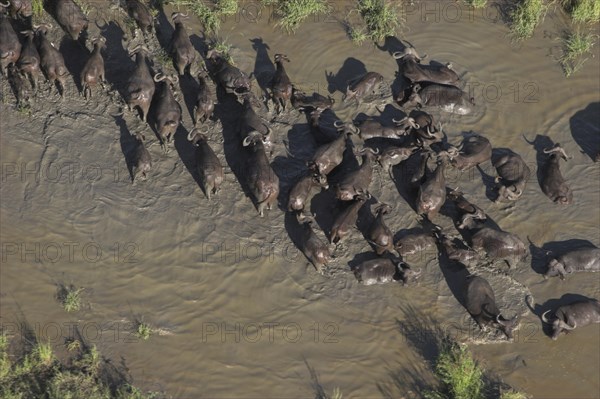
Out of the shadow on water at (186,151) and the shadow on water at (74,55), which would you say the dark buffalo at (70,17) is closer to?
the shadow on water at (74,55)

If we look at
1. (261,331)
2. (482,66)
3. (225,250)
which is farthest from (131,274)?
(482,66)

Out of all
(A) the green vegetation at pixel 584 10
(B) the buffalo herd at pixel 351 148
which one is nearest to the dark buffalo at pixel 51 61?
(B) the buffalo herd at pixel 351 148

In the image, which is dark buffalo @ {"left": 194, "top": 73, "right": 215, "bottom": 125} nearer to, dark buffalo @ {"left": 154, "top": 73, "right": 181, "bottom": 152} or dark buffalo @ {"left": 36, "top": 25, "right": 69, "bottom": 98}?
dark buffalo @ {"left": 154, "top": 73, "right": 181, "bottom": 152}

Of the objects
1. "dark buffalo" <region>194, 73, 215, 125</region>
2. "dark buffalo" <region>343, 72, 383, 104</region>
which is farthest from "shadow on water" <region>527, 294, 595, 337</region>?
"dark buffalo" <region>194, 73, 215, 125</region>

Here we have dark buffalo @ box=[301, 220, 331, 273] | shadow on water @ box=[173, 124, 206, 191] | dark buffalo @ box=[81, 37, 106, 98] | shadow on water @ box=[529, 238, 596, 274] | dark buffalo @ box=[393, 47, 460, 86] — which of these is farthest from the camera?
dark buffalo @ box=[393, 47, 460, 86]

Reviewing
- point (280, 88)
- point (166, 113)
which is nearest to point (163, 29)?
point (166, 113)

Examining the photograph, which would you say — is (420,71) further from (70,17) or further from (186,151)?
(70,17)
